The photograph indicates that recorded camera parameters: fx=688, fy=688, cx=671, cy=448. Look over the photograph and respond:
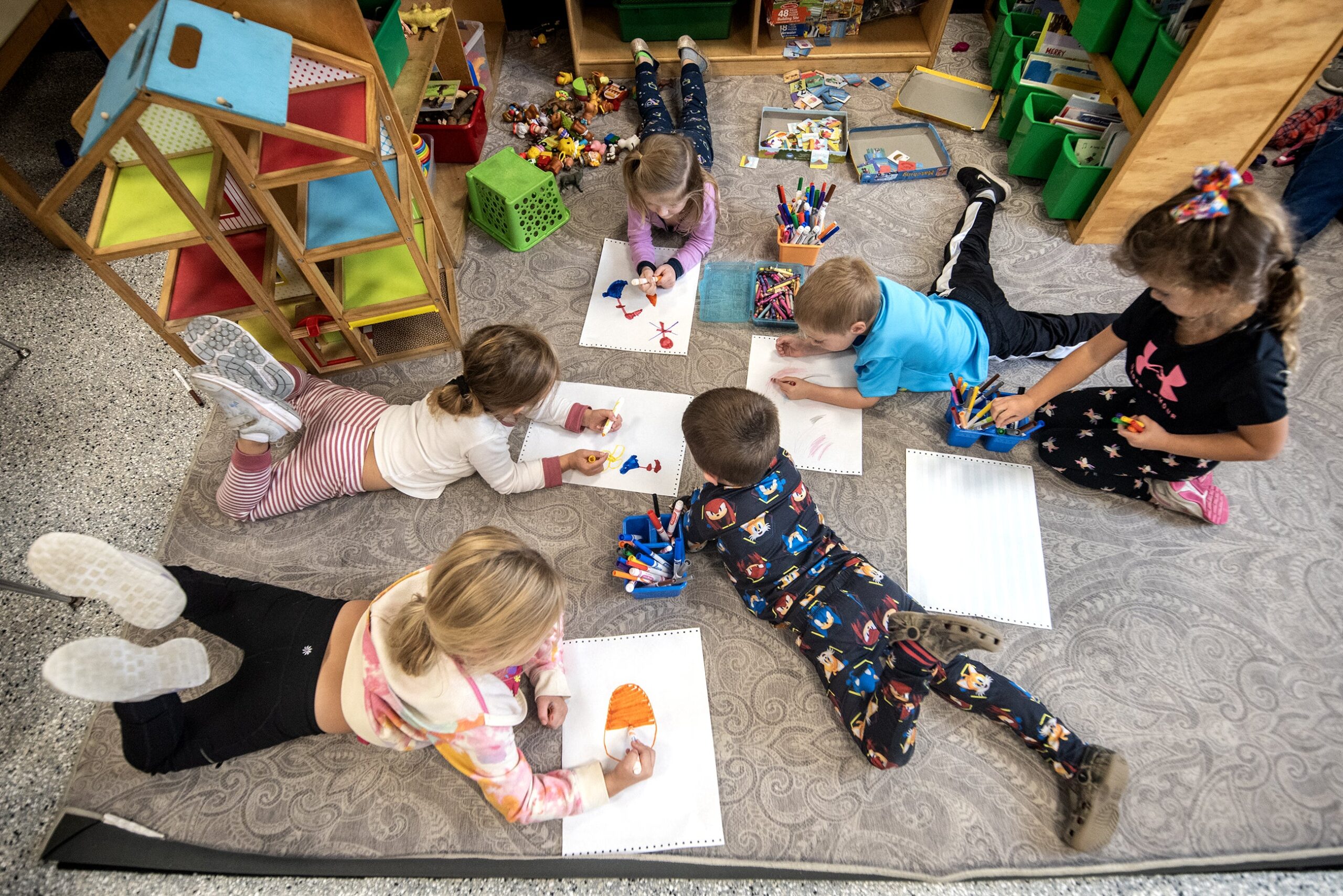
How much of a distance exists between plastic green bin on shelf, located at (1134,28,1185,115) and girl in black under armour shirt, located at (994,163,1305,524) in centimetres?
75

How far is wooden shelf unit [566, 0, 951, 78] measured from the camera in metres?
2.37

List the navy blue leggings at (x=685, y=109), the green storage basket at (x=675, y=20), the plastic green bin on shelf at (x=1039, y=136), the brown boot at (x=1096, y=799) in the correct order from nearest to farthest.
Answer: the brown boot at (x=1096, y=799), the plastic green bin on shelf at (x=1039, y=136), the navy blue leggings at (x=685, y=109), the green storage basket at (x=675, y=20)

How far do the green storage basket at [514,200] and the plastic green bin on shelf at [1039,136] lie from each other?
1.38 meters

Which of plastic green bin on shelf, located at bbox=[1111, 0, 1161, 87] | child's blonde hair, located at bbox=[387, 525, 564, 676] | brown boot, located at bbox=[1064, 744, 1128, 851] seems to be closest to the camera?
child's blonde hair, located at bbox=[387, 525, 564, 676]

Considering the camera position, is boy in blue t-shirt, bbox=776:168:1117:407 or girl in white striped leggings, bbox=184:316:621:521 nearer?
girl in white striped leggings, bbox=184:316:621:521

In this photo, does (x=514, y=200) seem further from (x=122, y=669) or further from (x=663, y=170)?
(x=122, y=669)

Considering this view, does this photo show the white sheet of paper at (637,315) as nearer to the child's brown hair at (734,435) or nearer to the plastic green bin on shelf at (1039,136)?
the child's brown hair at (734,435)

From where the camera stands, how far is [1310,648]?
1.41 meters

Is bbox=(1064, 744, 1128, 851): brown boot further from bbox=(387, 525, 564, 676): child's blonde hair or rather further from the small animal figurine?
the small animal figurine

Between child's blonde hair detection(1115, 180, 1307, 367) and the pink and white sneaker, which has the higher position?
child's blonde hair detection(1115, 180, 1307, 367)

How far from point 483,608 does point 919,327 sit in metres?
1.11

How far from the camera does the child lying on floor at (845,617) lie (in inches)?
47.8

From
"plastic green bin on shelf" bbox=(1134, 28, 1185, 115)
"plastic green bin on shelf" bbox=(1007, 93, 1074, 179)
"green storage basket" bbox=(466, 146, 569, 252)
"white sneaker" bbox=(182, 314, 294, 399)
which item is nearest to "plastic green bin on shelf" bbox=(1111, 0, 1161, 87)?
"plastic green bin on shelf" bbox=(1134, 28, 1185, 115)

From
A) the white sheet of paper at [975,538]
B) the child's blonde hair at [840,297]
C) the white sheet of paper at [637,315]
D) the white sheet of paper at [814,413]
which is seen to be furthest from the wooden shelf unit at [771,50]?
the white sheet of paper at [975,538]
